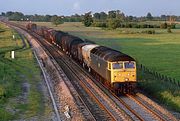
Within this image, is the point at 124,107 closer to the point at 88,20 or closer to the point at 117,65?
the point at 117,65

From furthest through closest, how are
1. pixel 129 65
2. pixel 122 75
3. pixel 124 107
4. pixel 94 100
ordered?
pixel 129 65, pixel 122 75, pixel 94 100, pixel 124 107

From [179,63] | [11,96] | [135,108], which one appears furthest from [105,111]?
[179,63]

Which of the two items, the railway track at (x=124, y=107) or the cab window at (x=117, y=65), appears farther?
the cab window at (x=117, y=65)

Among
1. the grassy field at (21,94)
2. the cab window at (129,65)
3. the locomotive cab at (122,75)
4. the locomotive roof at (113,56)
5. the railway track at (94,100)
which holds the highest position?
the locomotive roof at (113,56)

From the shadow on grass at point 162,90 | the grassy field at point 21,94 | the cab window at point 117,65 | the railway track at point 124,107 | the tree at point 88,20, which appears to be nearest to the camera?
the railway track at point 124,107

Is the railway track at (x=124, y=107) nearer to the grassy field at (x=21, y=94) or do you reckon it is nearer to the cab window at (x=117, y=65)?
the cab window at (x=117, y=65)

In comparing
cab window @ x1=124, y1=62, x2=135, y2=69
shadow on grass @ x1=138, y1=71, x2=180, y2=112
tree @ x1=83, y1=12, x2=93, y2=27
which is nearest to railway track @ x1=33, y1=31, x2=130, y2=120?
cab window @ x1=124, y1=62, x2=135, y2=69

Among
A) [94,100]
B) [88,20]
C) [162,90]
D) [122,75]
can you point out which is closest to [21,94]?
[94,100]

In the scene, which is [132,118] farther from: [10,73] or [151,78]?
[10,73]

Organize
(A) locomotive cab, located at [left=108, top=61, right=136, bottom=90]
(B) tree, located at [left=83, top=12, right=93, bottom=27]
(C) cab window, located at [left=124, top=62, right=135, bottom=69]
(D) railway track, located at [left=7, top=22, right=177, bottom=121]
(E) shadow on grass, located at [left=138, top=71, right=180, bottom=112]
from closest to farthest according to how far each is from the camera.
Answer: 1. (D) railway track, located at [left=7, top=22, right=177, bottom=121]
2. (E) shadow on grass, located at [left=138, top=71, right=180, bottom=112]
3. (A) locomotive cab, located at [left=108, top=61, right=136, bottom=90]
4. (C) cab window, located at [left=124, top=62, right=135, bottom=69]
5. (B) tree, located at [left=83, top=12, right=93, bottom=27]

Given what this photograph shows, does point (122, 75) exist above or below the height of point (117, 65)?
below

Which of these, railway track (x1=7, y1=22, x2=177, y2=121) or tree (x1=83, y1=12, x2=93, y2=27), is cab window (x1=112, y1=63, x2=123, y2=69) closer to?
railway track (x1=7, y1=22, x2=177, y2=121)

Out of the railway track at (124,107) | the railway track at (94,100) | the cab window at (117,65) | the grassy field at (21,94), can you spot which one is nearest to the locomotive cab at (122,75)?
the cab window at (117,65)

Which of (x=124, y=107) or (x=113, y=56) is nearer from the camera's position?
(x=124, y=107)
